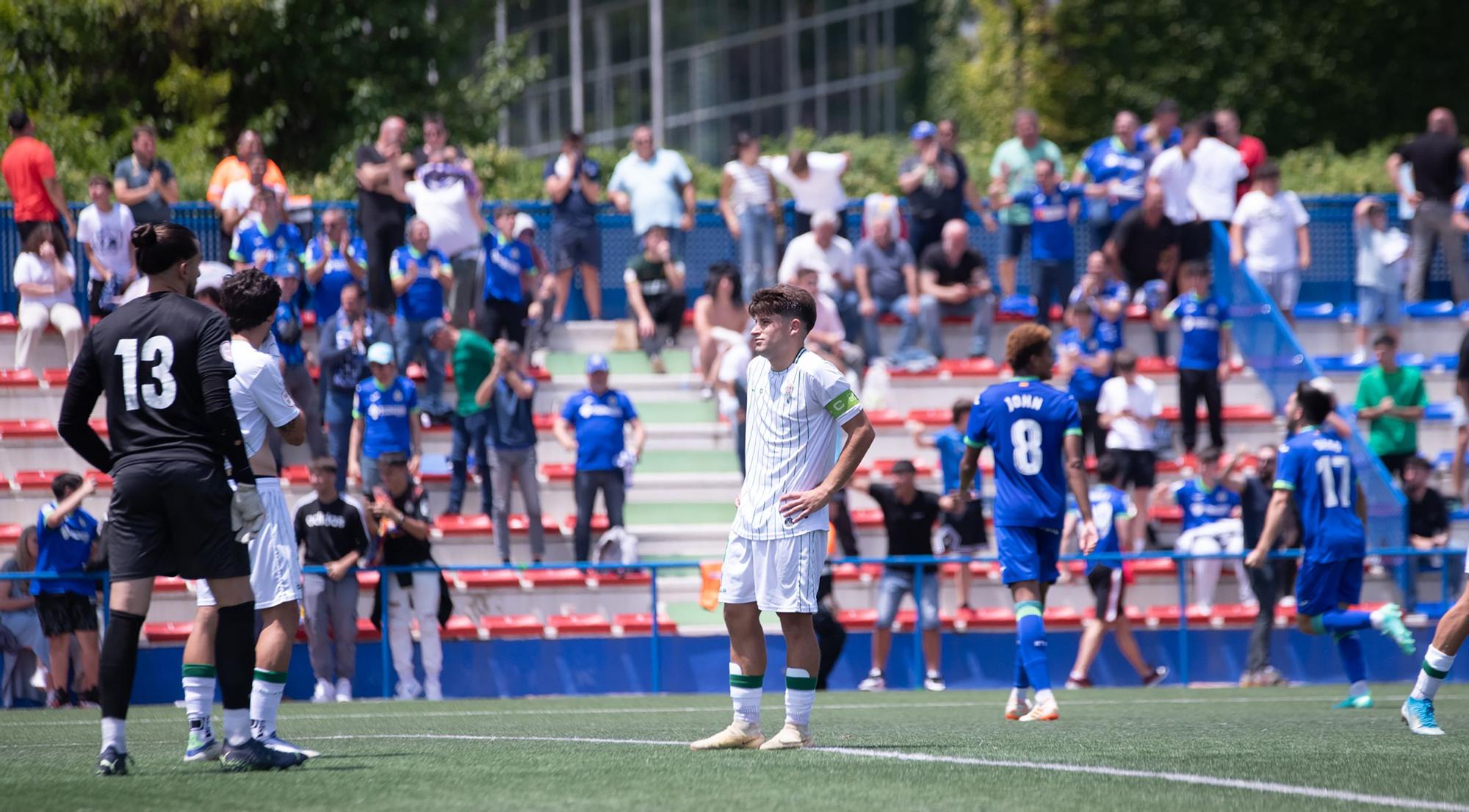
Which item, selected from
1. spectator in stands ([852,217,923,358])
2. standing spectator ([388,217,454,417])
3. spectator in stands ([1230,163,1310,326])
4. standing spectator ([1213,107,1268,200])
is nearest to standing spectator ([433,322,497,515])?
standing spectator ([388,217,454,417])

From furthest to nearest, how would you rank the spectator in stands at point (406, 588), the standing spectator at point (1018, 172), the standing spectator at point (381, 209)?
1. the standing spectator at point (1018, 172)
2. the standing spectator at point (381, 209)
3. the spectator in stands at point (406, 588)

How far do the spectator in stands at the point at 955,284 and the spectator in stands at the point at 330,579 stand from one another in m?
6.94

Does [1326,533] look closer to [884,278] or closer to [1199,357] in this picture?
[1199,357]

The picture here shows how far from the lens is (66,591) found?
1256 centimetres

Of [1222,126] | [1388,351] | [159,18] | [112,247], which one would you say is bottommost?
[1388,351]

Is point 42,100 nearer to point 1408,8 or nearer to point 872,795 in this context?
point 872,795

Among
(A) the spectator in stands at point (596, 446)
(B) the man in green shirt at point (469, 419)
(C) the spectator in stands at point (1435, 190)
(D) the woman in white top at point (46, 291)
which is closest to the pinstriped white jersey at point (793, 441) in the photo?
(A) the spectator in stands at point (596, 446)

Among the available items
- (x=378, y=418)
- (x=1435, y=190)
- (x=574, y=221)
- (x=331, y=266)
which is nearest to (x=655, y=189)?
(x=574, y=221)

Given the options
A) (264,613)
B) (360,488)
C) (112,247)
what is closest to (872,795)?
(264,613)

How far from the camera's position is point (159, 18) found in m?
23.7

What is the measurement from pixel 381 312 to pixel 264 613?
9.07 m

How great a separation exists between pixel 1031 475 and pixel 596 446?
6.52 m

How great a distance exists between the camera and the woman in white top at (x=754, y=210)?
711 inches

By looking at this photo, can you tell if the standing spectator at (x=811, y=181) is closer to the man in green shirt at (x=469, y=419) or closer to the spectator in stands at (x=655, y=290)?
the spectator in stands at (x=655, y=290)
